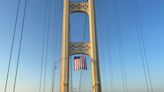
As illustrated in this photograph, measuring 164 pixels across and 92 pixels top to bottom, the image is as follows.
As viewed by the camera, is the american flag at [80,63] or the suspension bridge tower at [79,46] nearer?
the suspension bridge tower at [79,46]

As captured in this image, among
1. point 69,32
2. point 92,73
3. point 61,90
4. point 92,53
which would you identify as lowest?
point 61,90

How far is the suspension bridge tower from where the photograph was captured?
18.6 meters

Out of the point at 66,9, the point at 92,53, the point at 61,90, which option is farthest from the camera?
the point at 66,9

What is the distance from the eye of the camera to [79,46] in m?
20.1

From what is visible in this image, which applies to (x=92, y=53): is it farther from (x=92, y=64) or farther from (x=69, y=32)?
(x=69, y=32)

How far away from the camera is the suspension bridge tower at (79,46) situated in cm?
1861

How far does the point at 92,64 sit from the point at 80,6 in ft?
19.9

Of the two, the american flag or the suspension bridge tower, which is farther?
the american flag

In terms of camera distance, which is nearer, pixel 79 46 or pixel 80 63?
pixel 79 46

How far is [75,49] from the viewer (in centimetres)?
2003

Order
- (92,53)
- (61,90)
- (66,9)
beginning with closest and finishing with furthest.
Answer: (61,90)
(92,53)
(66,9)

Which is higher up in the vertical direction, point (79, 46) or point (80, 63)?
point (79, 46)

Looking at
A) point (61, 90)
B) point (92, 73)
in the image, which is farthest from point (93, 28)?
point (61, 90)

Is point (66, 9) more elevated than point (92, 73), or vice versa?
point (66, 9)
